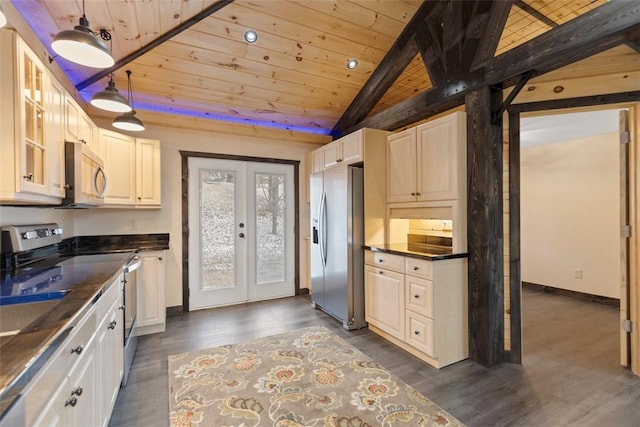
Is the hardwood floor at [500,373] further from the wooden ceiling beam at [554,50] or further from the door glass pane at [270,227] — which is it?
the wooden ceiling beam at [554,50]

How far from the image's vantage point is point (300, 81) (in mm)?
3678

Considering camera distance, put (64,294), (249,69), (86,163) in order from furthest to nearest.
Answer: (249,69) → (86,163) → (64,294)

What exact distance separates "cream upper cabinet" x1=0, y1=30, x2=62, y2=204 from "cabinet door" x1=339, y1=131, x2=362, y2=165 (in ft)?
8.69

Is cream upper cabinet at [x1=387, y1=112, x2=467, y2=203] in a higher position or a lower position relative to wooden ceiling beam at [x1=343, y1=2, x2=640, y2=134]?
lower

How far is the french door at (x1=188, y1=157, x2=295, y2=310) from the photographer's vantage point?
13.3ft

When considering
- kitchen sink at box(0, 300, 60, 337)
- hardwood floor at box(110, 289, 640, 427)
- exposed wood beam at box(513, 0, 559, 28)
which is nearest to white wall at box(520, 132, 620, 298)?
hardwood floor at box(110, 289, 640, 427)

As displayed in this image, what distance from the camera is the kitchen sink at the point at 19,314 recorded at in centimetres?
103

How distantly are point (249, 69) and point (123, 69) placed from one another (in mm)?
1309

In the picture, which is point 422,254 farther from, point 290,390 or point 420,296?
point 290,390

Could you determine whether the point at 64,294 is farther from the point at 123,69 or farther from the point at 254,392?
the point at 123,69

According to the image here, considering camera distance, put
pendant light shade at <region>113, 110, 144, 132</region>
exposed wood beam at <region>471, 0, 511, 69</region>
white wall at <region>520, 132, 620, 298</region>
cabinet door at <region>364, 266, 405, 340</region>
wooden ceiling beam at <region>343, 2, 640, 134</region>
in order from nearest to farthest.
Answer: wooden ceiling beam at <region>343, 2, 640, 134</region> → exposed wood beam at <region>471, 0, 511, 69</region> → pendant light shade at <region>113, 110, 144, 132</region> → cabinet door at <region>364, 266, 405, 340</region> → white wall at <region>520, 132, 620, 298</region>

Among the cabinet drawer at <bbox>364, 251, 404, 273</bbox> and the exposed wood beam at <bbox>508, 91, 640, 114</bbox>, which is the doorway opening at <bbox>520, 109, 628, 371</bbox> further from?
the cabinet drawer at <bbox>364, 251, 404, 273</bbox>

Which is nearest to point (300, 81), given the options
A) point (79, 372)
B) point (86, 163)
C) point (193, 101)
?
point (193, 101)

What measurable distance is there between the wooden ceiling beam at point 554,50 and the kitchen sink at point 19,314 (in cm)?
320
